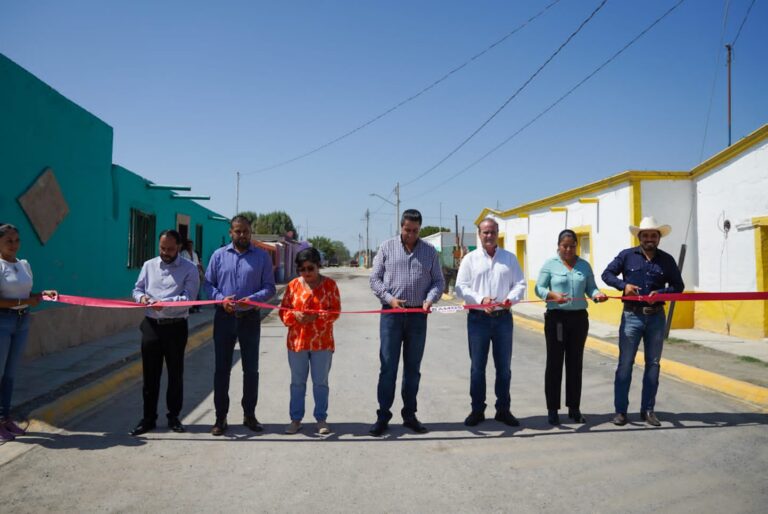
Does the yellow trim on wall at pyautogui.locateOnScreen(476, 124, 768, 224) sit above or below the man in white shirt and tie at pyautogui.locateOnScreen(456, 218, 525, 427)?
above

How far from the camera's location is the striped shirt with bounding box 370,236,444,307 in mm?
5191

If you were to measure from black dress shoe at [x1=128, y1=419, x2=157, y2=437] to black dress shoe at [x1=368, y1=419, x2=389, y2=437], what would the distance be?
6.32 feet

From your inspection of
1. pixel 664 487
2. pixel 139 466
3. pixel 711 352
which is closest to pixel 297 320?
pixel 139 466

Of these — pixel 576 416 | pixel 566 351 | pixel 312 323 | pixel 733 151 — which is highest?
pixel 733 151

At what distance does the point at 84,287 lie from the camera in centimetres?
1005

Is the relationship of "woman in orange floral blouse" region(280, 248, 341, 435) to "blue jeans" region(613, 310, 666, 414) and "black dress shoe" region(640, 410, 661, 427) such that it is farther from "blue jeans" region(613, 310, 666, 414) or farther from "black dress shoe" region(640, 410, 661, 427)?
"black dress shoe" region(640, 410, 661, 427)

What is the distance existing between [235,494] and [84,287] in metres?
7.71

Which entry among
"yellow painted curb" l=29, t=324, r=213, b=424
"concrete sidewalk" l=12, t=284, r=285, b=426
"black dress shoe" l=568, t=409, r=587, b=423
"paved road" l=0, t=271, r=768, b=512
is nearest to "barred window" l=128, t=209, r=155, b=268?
"concrete sidewalk" l=12, t=284, r=285, b=426

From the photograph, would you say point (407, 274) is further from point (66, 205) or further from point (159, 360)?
point (66, 205)

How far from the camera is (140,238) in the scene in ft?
44.6

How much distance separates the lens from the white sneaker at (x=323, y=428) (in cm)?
498

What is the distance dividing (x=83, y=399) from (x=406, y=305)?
3.68 metres

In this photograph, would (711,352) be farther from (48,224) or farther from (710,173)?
(48,224)

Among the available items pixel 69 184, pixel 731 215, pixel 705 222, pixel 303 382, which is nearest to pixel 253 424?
pixel 303 382
